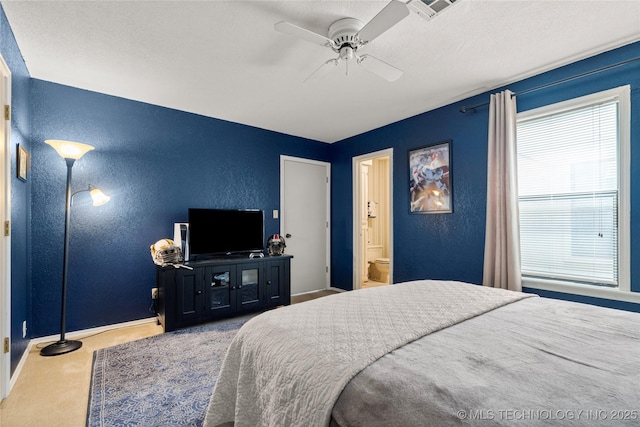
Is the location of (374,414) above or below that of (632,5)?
below

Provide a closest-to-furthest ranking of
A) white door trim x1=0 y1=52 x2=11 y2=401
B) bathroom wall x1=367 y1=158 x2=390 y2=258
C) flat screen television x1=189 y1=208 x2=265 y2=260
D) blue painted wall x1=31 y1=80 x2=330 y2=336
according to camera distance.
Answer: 1. white door trim x1=0 y1=52 x2=11 y2=401
2. blue painted wall x1=31 y1=80 x2=330 y2=336
3. flat screen television x1=189 y1=208 x2=265 y2=260
4. bathroom wall x1=367 y1=158 x2=390 y2=258

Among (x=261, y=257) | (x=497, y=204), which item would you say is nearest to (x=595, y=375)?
(x=497, y=204)

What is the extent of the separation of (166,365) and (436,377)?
7.29 feet

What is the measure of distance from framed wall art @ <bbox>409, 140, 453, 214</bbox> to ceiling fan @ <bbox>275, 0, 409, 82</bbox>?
1474 mm

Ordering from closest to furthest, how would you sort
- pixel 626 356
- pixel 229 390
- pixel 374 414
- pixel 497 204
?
1. pixel 374 414
2. pixel 626 356
3. pixel 229 390
4. pixel 497 204

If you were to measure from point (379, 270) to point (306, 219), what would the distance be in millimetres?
1882

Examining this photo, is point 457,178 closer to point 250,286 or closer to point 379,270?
point 250,286

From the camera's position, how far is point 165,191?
3613mm

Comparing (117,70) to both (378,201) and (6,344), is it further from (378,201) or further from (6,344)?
(378,201)

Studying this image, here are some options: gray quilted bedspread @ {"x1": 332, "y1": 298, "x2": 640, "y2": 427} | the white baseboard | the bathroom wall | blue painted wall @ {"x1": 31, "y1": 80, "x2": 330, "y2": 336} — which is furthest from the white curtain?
the white baseboard

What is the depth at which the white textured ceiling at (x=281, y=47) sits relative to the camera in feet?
6.53

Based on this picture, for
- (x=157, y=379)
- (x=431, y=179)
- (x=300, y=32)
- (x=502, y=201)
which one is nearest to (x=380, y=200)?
(x=431, y=179)

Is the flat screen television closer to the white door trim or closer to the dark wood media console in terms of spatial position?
the dark wood media console

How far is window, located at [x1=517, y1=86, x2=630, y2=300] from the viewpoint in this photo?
2.40m
